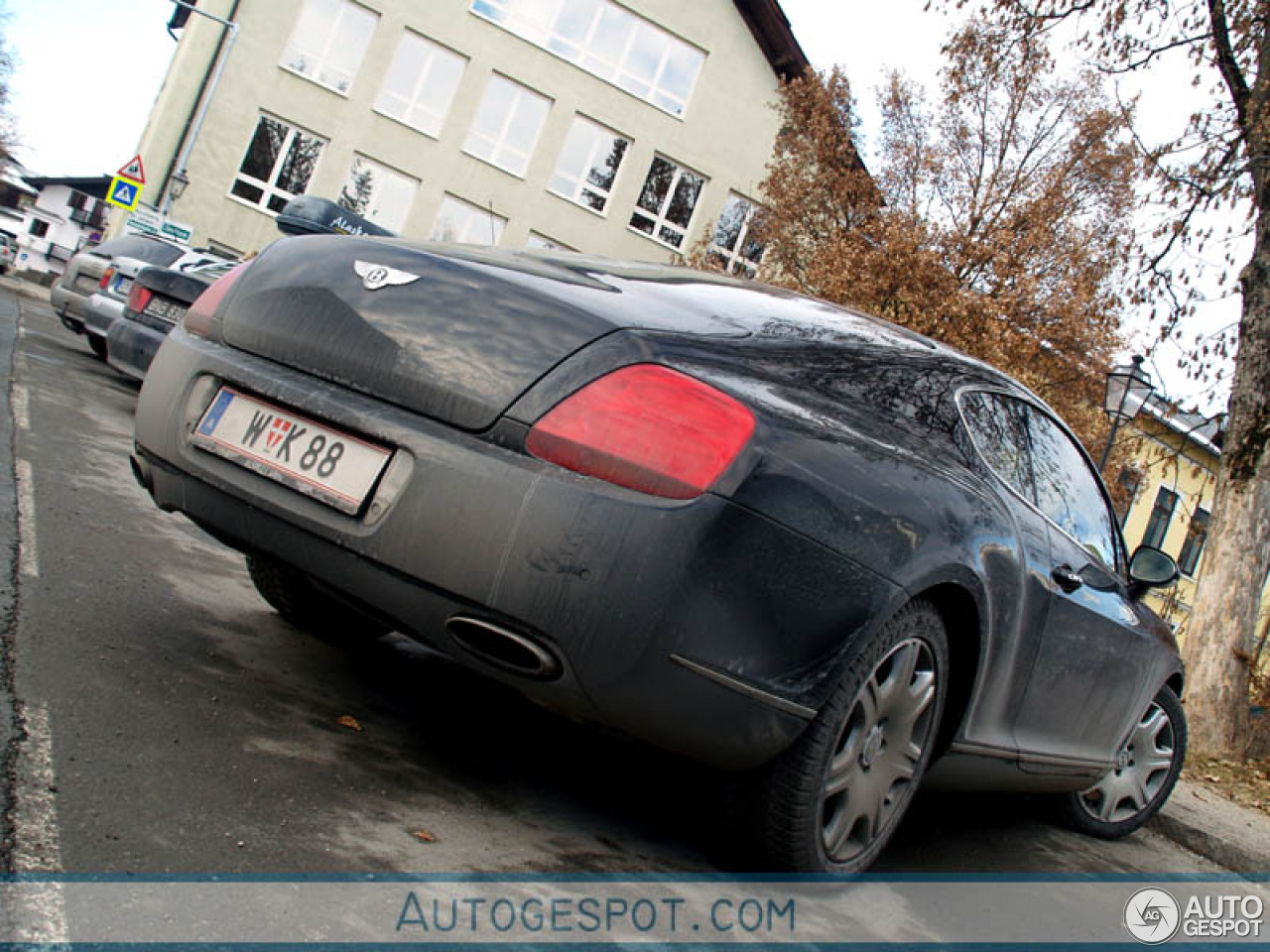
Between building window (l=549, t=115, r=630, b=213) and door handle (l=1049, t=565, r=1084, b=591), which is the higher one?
building window (l=549, t=115, r=630, b=213)

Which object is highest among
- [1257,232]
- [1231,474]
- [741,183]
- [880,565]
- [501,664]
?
[741,183]

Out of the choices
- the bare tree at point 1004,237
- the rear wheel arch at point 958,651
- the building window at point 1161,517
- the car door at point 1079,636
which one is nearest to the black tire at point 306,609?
the rear wheel arch at point 958,651

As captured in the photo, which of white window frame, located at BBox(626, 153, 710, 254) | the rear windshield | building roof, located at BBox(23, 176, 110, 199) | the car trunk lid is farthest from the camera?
building roof, located at BBox(23, 176, 110, 199)

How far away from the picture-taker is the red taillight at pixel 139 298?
9211 millimetres

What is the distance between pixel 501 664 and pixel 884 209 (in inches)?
883

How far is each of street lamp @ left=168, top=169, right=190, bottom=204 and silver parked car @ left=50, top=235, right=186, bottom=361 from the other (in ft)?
50.3

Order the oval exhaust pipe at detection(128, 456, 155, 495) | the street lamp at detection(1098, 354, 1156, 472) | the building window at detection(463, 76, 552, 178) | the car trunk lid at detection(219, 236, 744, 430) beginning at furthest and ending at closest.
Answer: the building window at detection(463, 76, 552, 178), the street lamp at detection(1098, 354, 1156, 472), the oval exhaust pipe at detection(128, 456, 155, 495), the car trunk lid at detection(219, 236, 744, 430)

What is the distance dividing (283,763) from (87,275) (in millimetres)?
12119

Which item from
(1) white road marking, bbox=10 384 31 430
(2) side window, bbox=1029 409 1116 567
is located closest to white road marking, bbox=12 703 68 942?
(2) side window, bbox=1029 409 1116 567

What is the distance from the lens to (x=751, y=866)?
2920mm

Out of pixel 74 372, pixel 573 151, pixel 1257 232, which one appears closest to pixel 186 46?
pixel 573 151

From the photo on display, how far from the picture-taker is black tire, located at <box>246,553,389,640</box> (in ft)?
13.1

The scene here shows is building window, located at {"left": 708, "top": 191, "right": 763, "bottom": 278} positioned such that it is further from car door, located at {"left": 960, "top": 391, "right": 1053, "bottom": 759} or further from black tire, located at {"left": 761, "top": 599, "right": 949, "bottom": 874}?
black tire, located at {"left": 761, "top": 599, "right": 949, "bottom": 874}

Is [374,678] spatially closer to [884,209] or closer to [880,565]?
[880,565]
